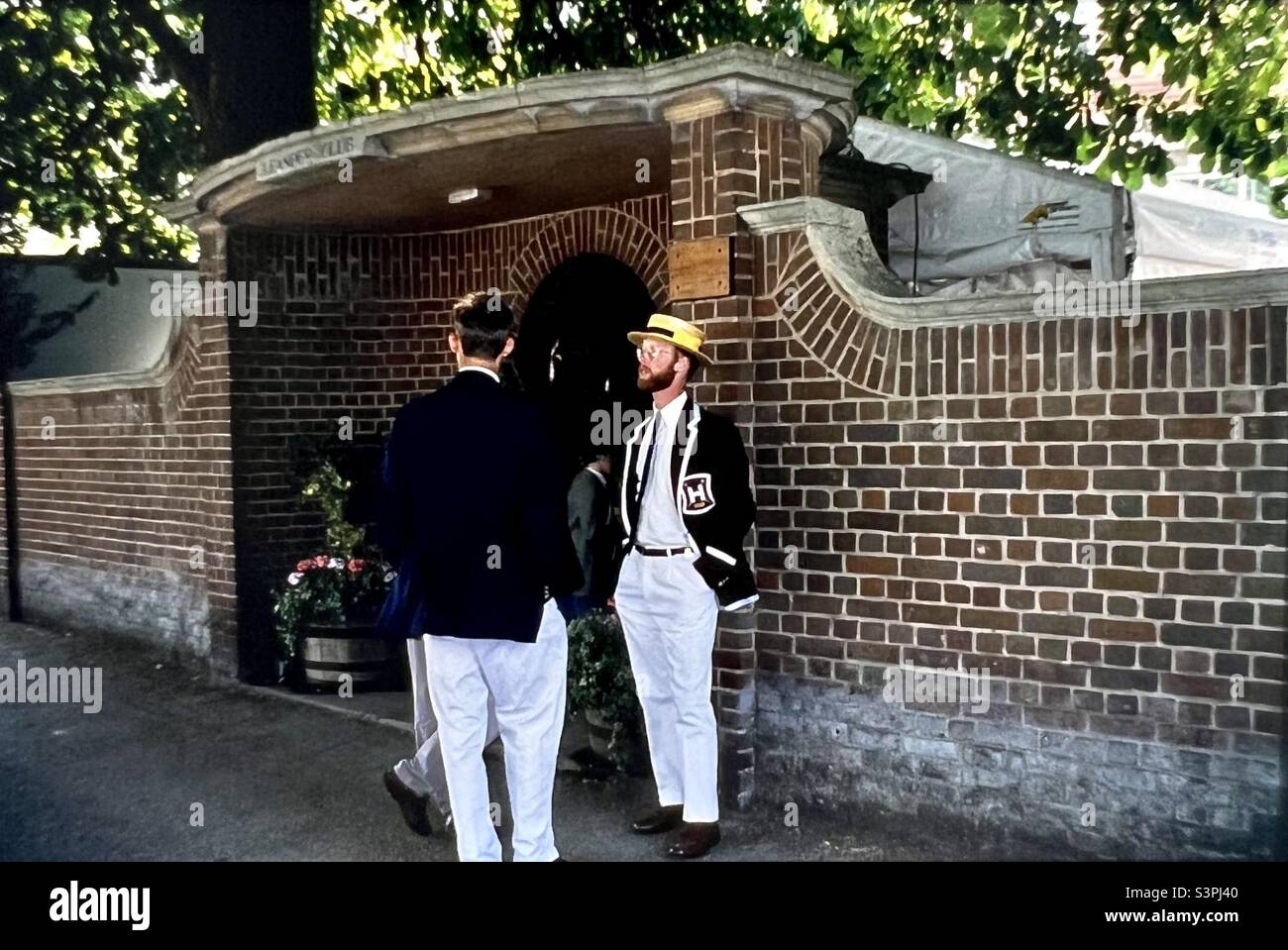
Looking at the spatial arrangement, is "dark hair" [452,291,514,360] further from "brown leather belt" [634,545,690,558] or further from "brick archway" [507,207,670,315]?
"brick archway" [507,207,670,315]

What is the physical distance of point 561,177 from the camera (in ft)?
21.5

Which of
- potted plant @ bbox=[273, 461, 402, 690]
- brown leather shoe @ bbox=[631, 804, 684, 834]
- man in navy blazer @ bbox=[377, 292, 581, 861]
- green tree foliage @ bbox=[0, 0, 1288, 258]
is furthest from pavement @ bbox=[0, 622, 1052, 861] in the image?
green tree foliage @ bbox=[0, 0, 1288, 258]

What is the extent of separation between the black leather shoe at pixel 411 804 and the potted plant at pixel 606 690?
952mm

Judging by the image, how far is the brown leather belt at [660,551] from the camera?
4.92 metres

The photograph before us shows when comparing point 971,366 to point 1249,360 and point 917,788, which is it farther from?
point 917,788

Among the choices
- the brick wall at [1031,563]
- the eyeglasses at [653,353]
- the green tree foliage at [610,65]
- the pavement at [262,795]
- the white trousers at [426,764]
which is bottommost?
the pavement at [262,795]

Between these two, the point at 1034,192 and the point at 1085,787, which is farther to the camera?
the point at 1034,192

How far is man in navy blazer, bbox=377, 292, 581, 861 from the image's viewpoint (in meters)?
4.27

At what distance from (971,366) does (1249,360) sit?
1008 millimetres

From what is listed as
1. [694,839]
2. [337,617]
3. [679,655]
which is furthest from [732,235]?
[337,617]

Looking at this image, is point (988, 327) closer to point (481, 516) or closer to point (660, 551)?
point (660, 551)

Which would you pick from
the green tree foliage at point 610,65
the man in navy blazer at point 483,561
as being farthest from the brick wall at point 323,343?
the man in navy blazer at point 483,561

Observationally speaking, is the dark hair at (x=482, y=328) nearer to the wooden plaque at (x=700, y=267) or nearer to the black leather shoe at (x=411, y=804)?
the wooden plaque at (x=700, y=267)
